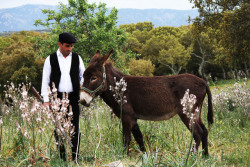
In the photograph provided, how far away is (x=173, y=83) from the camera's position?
508 cm

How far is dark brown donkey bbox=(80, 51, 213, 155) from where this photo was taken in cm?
488

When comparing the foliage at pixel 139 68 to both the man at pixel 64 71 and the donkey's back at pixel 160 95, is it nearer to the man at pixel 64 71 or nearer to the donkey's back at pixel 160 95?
the donkey's back at pixel 160 95

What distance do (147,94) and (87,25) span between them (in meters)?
24.1

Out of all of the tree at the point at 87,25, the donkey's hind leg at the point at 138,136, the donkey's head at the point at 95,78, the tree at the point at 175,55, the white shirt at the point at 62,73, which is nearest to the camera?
the white shirt at the point at 62,73

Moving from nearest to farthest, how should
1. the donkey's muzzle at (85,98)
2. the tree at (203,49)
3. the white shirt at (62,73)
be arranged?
the donkey's muzzle at (85,98)
the white shirt at (62,73)
the tree at (203,49)

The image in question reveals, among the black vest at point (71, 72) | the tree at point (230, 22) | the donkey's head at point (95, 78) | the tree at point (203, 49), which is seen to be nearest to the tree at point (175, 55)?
the tree at point (203, 49)

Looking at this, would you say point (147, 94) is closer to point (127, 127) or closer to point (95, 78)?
point (127, 127)

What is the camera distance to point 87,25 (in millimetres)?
27703

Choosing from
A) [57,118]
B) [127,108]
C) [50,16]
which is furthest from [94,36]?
[57,118]

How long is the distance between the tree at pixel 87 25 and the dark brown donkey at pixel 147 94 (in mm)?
21388

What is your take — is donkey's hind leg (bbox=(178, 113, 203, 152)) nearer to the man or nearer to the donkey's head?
the donkey's head

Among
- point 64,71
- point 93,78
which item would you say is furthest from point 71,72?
point 93,78

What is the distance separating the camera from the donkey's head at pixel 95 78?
189 inches

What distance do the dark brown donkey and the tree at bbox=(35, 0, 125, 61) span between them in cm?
2139
